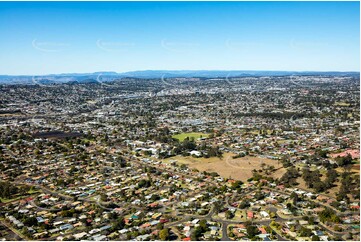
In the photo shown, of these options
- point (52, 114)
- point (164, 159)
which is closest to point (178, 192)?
point (164, 159)

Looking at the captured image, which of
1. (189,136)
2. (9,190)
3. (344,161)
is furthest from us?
(189,136)

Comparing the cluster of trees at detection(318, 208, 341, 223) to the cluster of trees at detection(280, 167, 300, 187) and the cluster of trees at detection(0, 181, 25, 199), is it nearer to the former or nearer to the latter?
the cluster of trees at detection(280, 167, 300, 187)

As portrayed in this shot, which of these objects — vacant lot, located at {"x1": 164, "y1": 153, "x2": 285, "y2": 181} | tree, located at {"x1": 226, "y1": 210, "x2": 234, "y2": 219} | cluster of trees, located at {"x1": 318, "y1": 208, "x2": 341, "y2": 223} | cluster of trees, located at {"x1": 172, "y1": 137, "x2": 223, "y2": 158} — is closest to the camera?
cluster of trees, located at {"x1": 318, "y1": 208, "x2": 341, "y2": 223}

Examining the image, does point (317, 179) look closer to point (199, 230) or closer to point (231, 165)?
point (231, 165)

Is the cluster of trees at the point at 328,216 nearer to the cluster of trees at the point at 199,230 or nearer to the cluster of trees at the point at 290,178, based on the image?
the cluster of trees at the point at 290,178

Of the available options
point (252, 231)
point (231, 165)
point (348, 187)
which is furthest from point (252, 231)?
point (231, 165)

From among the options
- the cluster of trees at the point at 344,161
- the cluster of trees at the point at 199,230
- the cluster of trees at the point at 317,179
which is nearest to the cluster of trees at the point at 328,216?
the cluster of trees at the point at 317,179

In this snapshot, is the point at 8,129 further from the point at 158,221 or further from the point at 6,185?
the point at 158,221

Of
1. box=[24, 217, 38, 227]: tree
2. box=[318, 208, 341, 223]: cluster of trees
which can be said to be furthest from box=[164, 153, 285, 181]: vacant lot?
box=[24, 217, 38, 227]: tree

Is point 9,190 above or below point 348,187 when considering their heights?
below
